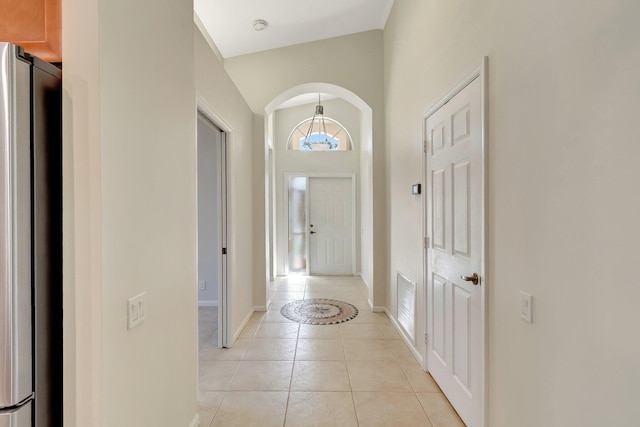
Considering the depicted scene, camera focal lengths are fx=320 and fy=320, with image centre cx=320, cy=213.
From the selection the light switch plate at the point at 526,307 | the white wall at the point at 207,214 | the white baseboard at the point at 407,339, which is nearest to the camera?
the light switch plate at the point at 526,307

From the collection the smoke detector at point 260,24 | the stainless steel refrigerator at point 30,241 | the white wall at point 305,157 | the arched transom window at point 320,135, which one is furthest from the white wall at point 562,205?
the arched transom window at point 320,135

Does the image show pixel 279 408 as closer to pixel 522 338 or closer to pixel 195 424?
pixel 195 424

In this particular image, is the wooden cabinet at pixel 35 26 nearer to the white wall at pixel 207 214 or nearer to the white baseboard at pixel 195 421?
the white baseboard at pixel 195 421

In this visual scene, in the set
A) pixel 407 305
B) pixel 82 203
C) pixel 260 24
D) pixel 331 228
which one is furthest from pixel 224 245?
pixel 331 228

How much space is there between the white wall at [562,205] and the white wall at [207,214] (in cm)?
Result: 350

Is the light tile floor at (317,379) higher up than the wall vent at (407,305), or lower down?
lower down

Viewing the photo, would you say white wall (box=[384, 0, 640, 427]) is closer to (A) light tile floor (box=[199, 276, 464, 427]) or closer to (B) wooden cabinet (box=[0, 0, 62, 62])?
(A) light tile floor (box=[199, 276, 464, 427])

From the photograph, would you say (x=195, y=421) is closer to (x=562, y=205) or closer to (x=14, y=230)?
(x=14, y=230)

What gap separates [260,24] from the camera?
135 inches

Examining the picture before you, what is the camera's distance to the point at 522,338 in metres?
1.39

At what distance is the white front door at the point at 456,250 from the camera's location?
5.79ft

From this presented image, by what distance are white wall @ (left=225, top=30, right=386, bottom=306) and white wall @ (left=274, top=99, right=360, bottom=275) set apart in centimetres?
227

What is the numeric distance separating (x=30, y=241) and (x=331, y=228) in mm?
5568

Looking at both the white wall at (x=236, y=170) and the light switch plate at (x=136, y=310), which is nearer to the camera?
the light switch plate at (x=136, y=310)
